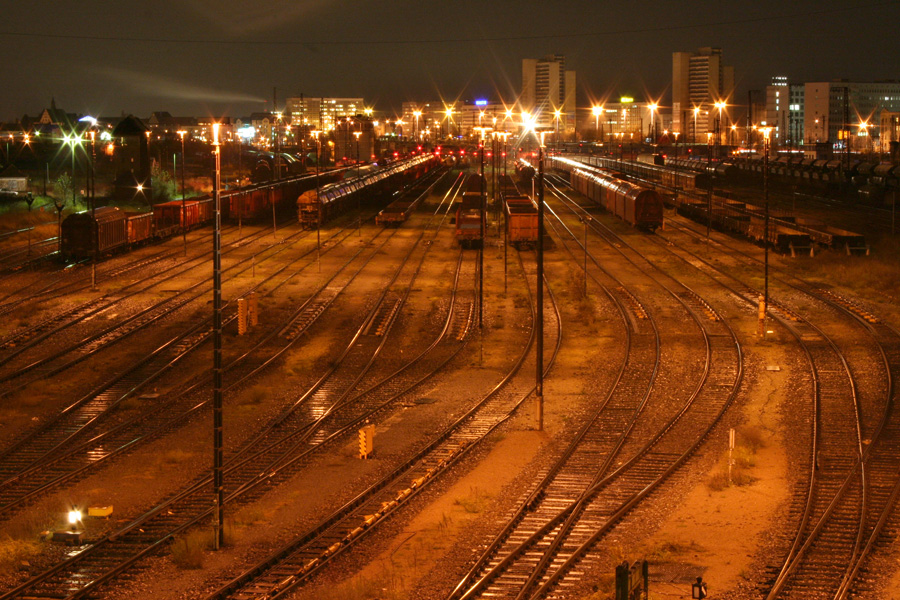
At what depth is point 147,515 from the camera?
14203 mm

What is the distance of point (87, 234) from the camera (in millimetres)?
41844

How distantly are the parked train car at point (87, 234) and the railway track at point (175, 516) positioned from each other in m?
25.7

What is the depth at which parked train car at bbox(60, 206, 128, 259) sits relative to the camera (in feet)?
137

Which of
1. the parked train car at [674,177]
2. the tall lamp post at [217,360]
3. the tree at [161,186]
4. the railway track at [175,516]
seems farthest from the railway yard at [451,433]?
the tree at [161,186]

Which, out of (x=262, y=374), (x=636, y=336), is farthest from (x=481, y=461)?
(x=636, y=336)

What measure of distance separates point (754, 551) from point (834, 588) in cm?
139

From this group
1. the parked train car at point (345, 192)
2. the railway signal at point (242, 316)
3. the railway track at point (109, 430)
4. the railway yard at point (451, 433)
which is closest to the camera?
the railway yard at point (451, 433)

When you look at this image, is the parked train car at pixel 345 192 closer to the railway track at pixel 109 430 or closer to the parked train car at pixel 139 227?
the parked train car at pixel 139 227

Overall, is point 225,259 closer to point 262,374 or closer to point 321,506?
point 262,374

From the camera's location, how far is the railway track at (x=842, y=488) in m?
12.0

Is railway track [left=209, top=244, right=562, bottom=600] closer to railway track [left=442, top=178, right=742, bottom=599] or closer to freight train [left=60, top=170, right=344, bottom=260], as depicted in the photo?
railway track [left=442, top=178, right=742, bottom=599]

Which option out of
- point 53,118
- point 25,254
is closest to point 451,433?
point 25,254

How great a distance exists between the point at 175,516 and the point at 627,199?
4601 centimetres

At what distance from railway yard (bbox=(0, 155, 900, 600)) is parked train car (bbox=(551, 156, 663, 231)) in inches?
521
